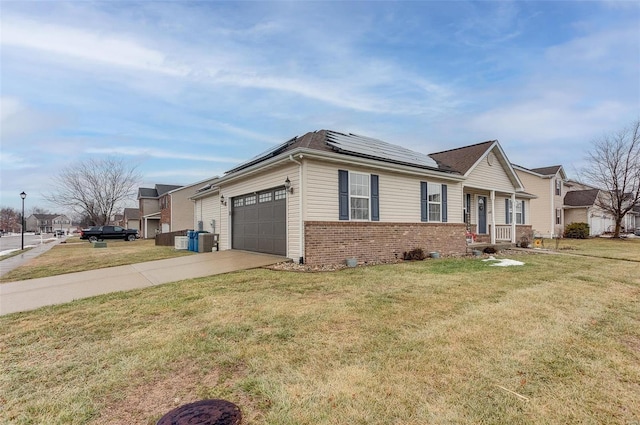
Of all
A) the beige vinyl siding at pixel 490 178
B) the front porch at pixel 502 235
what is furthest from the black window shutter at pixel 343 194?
the front porch at pixel 502 235

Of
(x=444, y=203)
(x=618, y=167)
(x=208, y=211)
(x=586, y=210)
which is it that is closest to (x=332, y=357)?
(x=444, y=203)

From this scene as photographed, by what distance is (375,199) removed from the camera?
1117 cm

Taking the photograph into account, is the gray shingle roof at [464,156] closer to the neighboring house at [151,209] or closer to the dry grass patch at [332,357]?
the dry grass patch at [332,357]

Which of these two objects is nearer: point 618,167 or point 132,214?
point 618,167

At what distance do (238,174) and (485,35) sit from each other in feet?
36.4

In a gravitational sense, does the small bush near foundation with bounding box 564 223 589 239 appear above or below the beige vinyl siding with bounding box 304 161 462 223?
below

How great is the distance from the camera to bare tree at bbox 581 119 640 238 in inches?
1031

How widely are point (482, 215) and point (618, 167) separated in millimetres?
19782

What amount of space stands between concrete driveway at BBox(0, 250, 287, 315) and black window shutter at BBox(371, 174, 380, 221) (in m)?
3.61

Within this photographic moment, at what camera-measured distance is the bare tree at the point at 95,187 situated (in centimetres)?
4128

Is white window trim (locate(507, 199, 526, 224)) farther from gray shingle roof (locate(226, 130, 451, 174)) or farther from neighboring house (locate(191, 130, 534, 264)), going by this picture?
gray shingle roof (locate(226, 130, 451, 174))

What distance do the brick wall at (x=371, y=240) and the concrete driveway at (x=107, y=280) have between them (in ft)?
4.72

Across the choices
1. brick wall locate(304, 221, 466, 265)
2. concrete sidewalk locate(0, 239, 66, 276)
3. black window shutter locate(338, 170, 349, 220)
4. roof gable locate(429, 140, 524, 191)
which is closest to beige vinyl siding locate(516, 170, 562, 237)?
roof gable locate(429, 140, 524, 191)

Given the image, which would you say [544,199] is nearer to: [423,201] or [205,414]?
[423,201]
